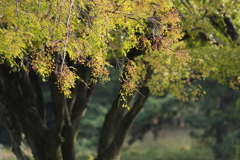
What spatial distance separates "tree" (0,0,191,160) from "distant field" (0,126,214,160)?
1106 centimetres

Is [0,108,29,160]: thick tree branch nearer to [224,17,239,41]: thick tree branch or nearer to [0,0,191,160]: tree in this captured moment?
[0,0,191,160]: tree

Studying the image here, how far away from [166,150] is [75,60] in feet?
70.6

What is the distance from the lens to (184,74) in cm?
1070

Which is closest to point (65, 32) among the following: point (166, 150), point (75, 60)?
point (75, 60)

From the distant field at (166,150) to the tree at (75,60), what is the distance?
36.3ft

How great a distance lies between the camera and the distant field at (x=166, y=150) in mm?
25719

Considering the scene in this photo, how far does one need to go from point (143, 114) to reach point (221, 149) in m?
6.25

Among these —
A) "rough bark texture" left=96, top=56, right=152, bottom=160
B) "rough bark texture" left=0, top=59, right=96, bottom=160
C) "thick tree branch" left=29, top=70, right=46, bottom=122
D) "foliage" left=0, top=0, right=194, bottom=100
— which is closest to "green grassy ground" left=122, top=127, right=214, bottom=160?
"rough bark texture" left=96, top=56, right=152, bottom=160

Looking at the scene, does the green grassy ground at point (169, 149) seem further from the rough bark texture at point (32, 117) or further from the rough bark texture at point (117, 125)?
the rough bark texture at point (32, 117)

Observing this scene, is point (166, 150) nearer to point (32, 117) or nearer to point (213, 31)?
point (32, 117)

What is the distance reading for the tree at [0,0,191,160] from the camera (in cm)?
650

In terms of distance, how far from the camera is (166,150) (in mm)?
28984

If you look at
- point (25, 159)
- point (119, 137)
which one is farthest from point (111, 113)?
point (25, 159)

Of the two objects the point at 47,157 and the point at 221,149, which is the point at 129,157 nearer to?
the point at 221,149
